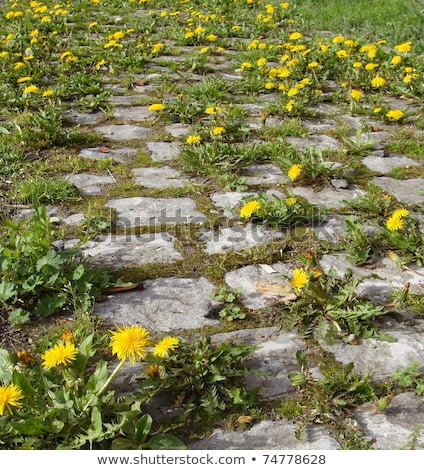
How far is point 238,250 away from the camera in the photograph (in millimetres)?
2584

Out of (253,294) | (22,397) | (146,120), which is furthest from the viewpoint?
(146,120)

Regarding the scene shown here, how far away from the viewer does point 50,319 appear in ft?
6.99

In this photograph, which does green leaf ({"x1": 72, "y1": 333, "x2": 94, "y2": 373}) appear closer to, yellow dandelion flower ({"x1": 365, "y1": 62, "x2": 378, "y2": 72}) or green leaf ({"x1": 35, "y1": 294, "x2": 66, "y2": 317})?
green leaf ({"x1": 35, "y1": 294, "x2": 66, "y2": 317})

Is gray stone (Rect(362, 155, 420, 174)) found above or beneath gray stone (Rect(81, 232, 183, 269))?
above

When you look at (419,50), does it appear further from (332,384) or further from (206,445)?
(206,445)

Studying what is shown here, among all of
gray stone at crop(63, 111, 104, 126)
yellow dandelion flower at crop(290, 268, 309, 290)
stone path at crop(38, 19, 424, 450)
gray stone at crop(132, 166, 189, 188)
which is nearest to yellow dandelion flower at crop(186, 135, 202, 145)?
stone path at crop(38, 19, 424, 450)

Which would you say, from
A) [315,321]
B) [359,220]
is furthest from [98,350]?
[359,220]

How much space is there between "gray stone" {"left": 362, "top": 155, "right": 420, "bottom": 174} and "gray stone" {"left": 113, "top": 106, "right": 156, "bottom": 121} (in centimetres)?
177

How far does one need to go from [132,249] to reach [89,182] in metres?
0.84

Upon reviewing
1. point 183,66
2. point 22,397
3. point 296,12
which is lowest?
point 22,397

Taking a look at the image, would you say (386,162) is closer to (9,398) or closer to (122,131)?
(122,131)

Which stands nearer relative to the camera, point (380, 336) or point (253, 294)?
point (380, 336)

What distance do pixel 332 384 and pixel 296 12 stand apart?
21.3 feet

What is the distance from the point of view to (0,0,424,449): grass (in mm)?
2160
